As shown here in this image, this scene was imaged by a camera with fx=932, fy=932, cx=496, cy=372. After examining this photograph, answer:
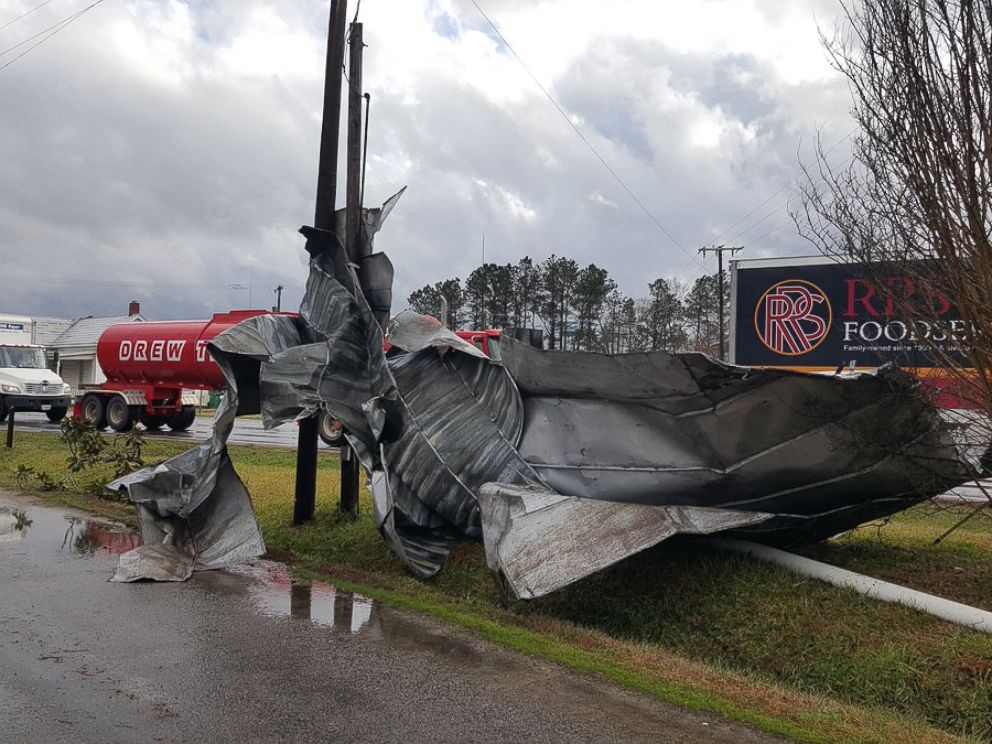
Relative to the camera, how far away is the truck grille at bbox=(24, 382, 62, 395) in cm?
2780

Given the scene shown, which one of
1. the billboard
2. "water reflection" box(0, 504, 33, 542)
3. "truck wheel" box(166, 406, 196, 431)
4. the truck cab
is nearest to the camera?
"water reflection" box(0, 504, 33, 542)

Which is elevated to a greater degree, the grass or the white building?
the white building

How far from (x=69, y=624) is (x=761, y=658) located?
4.73 meters

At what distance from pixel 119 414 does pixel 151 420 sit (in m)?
0.85

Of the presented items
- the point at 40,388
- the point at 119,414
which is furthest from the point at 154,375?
the point at 40,388

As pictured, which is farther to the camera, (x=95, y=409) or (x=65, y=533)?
(x=95, y=409)

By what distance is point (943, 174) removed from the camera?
5.89 meters

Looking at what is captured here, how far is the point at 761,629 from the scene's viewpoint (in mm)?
6426

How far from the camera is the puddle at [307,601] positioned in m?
6.80

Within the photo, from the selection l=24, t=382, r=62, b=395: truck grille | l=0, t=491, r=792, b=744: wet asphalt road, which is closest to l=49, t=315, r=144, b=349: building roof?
l=24, t=382, r=62, b=395: truck grille

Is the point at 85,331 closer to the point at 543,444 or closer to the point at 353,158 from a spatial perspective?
the point at 353,158

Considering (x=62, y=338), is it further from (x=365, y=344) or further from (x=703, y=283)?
(x=365, y=344)

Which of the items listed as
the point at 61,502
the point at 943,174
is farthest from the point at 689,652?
the point at 61,502

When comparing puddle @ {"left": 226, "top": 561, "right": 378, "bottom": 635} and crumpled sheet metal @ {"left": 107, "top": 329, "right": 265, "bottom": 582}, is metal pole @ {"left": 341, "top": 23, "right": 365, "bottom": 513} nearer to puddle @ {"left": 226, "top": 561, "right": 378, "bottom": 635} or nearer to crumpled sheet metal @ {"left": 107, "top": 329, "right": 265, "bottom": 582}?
crumpled sheet metal @ {"left": 107, "top": 329, "right": 265, "bottom": 582}
